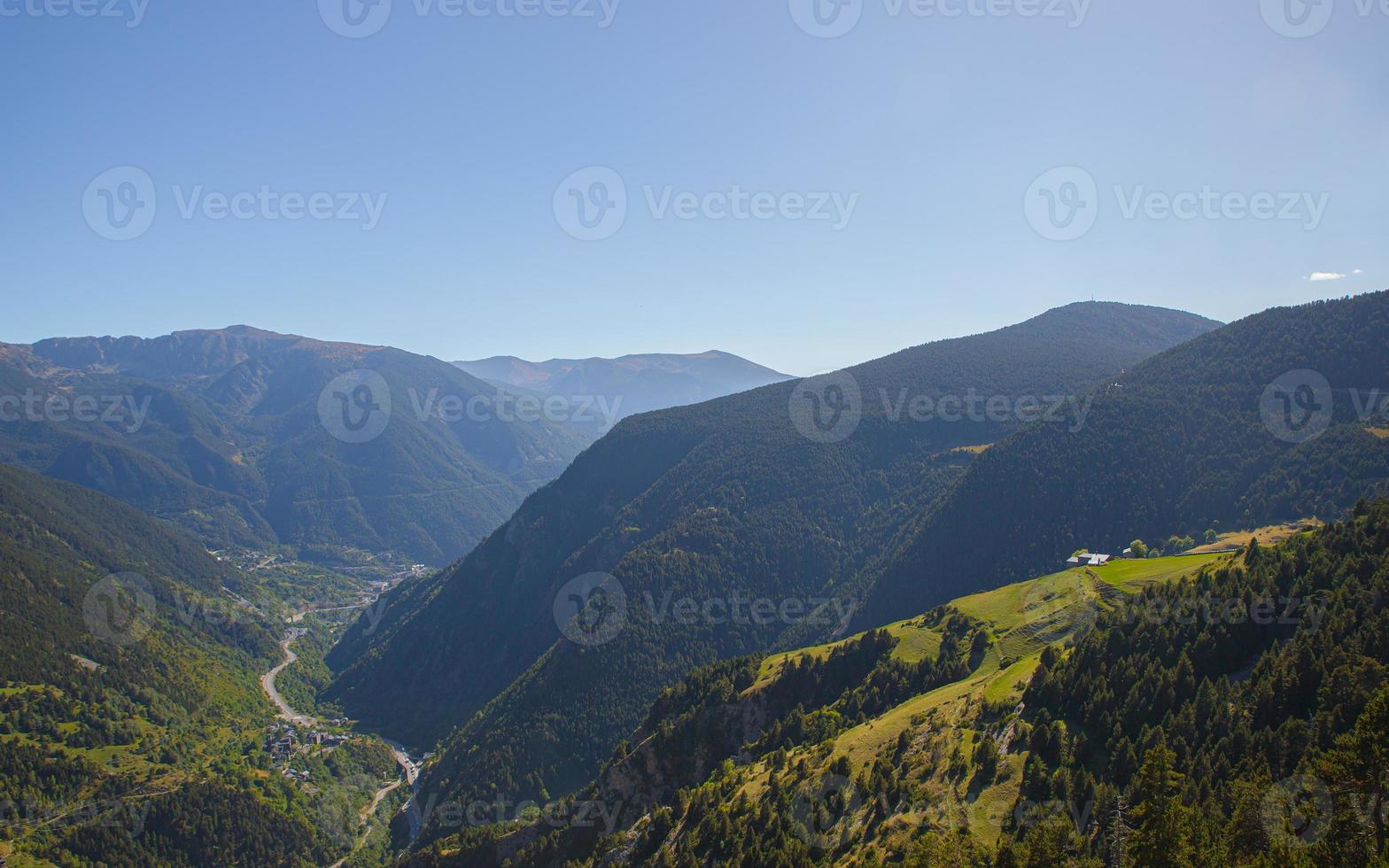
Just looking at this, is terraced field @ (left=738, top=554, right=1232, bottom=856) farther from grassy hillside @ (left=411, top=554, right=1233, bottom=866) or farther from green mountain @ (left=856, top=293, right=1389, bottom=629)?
green mountain @ (left=856, top=293, right=1389, bottom=629)

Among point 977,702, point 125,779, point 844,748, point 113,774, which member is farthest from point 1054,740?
point 113,774

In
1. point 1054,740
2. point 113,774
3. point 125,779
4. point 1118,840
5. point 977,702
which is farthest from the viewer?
point 113,774

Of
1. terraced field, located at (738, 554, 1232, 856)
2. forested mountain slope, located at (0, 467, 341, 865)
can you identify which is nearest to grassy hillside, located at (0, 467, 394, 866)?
forested mountain slope, located at (0, 467, 341, 865)

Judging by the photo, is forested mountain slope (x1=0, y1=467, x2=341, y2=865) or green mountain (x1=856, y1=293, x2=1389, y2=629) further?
green mountain (x1=856, y1=293, x2=1389, y2=629)

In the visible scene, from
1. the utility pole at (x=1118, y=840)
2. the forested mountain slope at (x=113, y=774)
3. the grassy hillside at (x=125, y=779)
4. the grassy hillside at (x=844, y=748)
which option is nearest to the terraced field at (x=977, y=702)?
the grassy hillside at (x=844, y=748)

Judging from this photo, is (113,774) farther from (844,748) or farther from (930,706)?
(930,706)

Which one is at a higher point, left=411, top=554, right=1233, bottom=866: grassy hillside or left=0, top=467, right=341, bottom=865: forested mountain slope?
left=411, top=554, right=1233, bottom=866: grassy hillside

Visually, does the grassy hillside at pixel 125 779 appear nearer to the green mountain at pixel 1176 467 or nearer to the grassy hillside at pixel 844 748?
the grassy hillside at pixel 844 748
